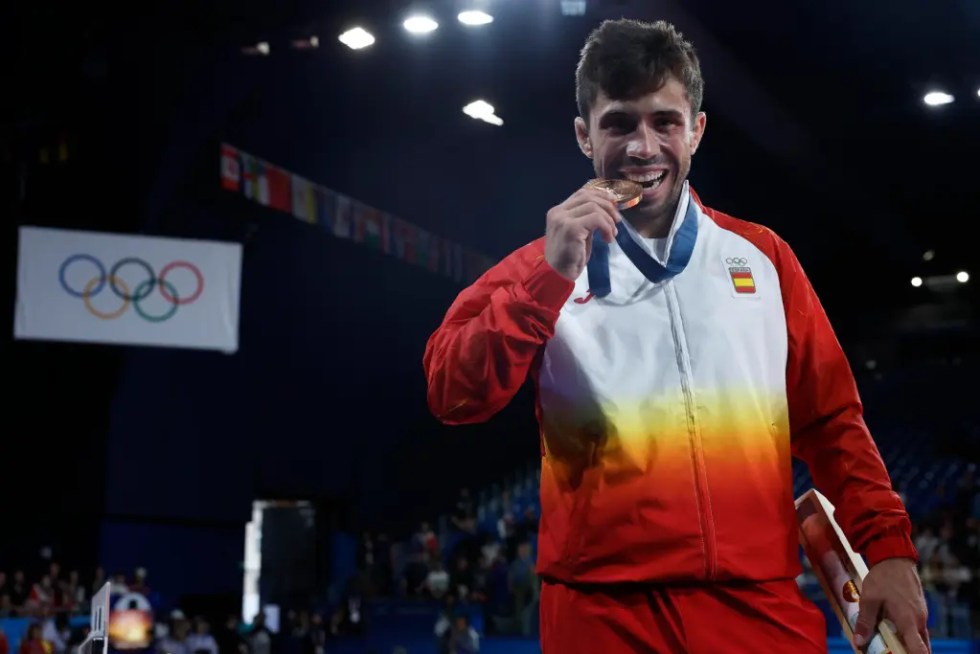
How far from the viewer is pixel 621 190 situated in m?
1.78

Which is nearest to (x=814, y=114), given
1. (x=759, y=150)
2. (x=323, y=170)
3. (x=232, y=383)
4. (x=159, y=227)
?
(x=759, y=150)

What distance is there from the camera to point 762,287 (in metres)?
1.92

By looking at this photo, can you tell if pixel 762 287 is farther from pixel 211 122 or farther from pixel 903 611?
pixel 211 122

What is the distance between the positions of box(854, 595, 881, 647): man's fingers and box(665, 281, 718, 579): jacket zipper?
25 centimetres

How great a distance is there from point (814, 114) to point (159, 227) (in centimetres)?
749

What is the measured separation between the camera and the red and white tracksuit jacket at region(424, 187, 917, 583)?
1715 mm

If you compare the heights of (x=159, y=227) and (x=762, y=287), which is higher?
(x=159, y=227)

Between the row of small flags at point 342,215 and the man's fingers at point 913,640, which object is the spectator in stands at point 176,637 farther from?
the man's fingers at point 913,640

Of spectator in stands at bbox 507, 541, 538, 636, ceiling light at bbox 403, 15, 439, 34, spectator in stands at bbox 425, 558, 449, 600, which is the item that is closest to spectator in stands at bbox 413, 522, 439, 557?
spectator in stands at bbox 425, 558, 449, 600

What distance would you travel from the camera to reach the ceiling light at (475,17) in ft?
32.9

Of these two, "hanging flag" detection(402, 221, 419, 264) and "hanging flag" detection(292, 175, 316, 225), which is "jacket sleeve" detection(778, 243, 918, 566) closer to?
"hanging flag" detection(292, 175, 316, 225)

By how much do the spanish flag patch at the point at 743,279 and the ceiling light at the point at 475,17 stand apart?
8.49m

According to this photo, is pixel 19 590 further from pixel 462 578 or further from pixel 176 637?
pixel 462 578

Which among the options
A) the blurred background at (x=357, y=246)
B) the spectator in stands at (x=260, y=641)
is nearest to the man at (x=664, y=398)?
the blurred background at (x=357, y=246)
